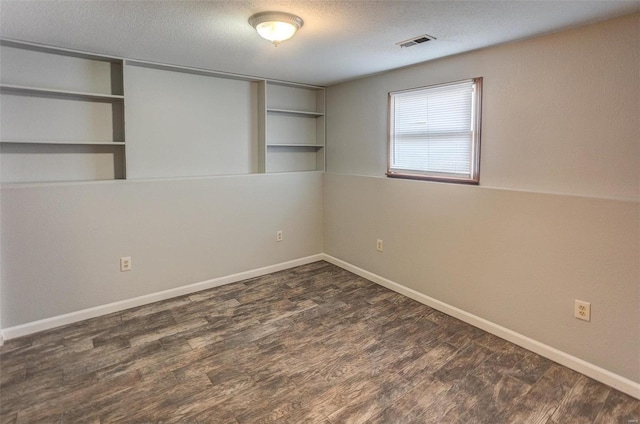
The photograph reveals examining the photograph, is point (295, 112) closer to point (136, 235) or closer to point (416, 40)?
point (416, 40)

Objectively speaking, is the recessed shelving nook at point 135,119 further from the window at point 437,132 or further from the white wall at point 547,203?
the white wall at point 547,203

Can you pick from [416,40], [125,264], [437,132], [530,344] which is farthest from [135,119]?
[530,344]

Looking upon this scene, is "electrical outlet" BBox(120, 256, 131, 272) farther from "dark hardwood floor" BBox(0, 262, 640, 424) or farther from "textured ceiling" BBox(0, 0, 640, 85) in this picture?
"textured ceiling" BBox(0, 0, 640, 85)

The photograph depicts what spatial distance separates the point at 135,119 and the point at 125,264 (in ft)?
4.42

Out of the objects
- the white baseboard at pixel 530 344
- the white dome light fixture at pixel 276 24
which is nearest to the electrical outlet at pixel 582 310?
the white baseboard at pixel 530 344

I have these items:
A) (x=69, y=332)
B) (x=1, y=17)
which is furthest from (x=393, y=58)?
(x=69, y=332)

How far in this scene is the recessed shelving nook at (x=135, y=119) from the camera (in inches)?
117

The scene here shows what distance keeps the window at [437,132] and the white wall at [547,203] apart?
0.29 ft

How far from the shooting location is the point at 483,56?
9.77 ft

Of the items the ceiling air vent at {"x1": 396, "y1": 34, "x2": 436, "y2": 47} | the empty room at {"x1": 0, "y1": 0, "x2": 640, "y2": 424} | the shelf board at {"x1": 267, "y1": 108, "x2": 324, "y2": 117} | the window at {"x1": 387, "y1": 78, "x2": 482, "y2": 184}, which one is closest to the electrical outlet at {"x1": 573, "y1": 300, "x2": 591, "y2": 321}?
the empty room at {"x1": 0, "y1": 0, "x2": 640, "y2": 424}

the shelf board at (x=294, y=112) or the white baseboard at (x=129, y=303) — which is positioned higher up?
the shelf board at (x=294, y=112)

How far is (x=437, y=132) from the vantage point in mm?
3420

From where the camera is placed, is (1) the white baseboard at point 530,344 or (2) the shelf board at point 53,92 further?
(2) the shelf board at point 53,92

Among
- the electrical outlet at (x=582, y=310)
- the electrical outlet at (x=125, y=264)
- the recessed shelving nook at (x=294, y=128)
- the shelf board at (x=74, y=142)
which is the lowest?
the electrical outlet at (x=582, y=310)
